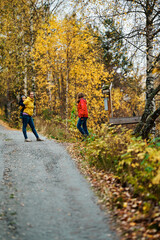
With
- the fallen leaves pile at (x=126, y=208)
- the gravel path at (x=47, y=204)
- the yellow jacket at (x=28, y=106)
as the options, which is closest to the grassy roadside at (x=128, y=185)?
the fallen leaves pile at (x=126, y=208)

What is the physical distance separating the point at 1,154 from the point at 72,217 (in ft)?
15.6

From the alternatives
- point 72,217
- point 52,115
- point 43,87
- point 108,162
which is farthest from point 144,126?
point 43,87

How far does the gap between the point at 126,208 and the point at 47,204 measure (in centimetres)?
135

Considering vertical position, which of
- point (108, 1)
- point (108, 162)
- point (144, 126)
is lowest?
point (108, 162)

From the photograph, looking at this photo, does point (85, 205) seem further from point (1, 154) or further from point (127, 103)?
point (127, 103)

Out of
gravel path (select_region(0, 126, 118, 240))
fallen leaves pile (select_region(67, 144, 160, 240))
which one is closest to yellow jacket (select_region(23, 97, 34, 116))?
gravel path (select_region(0, 126, 118, 240))

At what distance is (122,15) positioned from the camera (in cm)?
870

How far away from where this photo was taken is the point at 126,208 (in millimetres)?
4352

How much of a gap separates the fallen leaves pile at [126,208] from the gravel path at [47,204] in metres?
0.18

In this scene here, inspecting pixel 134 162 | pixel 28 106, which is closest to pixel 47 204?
pixel 134 162

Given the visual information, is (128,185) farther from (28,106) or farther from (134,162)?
(28,106)

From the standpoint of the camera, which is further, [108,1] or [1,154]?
[108,1]

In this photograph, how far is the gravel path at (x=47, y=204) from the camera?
12.3 ft

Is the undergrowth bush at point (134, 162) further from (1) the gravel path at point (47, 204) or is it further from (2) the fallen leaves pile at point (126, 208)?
(1) the gravel path at point (47, 204)
